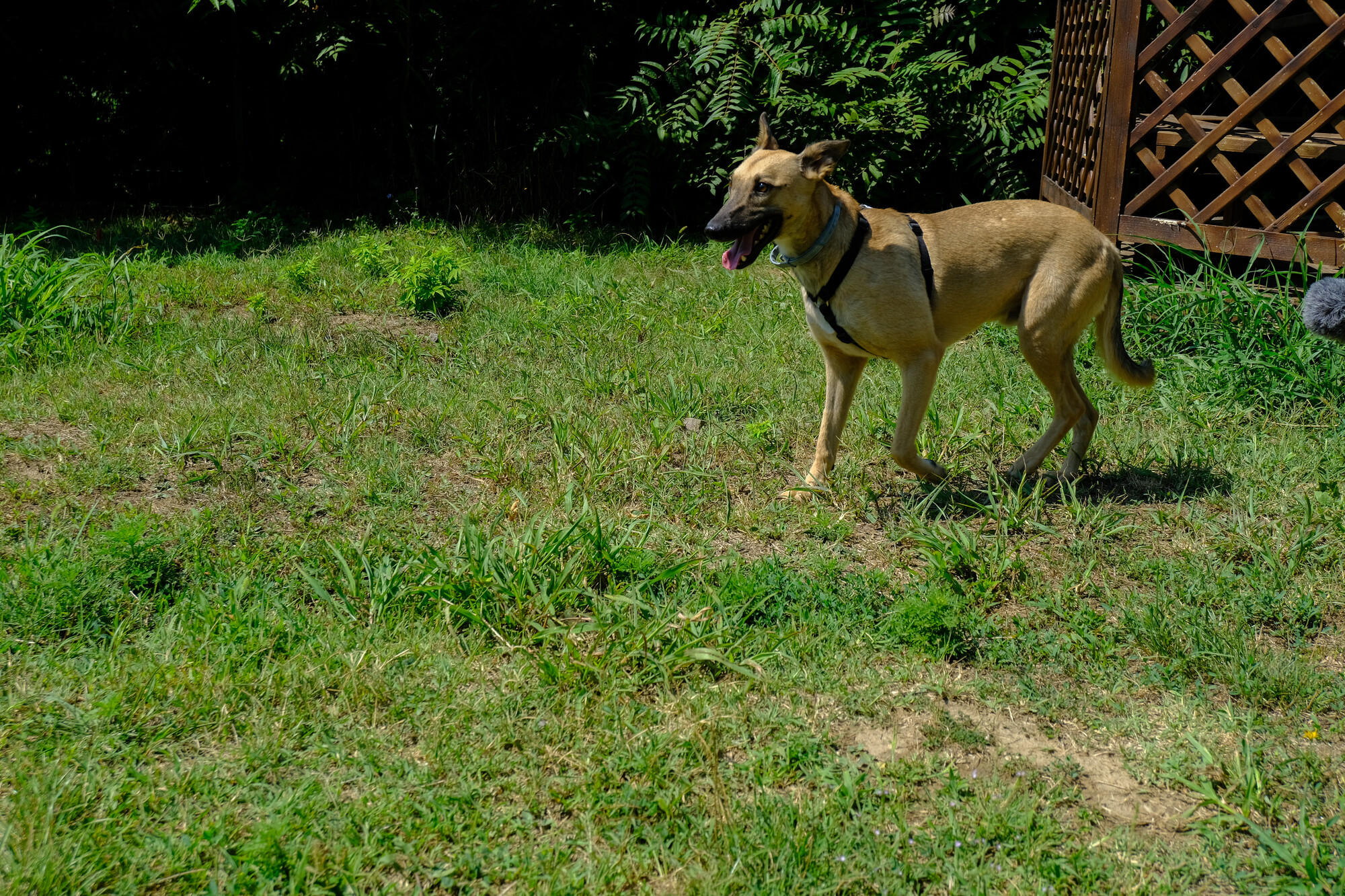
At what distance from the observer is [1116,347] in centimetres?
483

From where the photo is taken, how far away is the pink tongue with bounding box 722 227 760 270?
4336 millimetres

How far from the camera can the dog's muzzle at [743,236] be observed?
14.1ft

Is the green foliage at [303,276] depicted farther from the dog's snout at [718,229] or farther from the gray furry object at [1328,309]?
the gray furry object at [1328,309]

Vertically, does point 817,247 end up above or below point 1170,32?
below

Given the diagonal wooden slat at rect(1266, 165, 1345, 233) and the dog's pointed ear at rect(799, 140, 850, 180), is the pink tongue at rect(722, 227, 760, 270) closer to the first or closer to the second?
the dog's pointed ear at rect(799, 140, 850, 180)

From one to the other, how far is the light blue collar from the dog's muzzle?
0.43 ft

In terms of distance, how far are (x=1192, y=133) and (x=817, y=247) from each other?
347 cm

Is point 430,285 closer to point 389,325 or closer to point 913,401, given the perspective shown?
point 389,325

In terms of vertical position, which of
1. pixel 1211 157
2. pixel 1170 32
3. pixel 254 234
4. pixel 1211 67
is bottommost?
pixel 254 234

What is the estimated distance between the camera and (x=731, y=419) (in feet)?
17.9

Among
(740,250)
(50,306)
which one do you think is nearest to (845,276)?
(740,250)

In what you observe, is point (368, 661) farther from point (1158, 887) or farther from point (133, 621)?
point (1158, 887)

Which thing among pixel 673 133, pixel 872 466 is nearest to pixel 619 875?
pixel 872 466

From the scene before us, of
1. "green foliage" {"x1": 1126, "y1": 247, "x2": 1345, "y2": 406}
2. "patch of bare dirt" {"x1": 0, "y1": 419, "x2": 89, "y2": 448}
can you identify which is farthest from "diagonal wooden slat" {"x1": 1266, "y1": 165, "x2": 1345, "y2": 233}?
"patch of bare dirt" {"x1": 0, "y1": 419, "x2": 89, "y2": 448}
